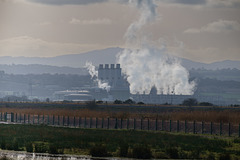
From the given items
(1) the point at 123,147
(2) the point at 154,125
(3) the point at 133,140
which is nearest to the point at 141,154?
(1) the point at 123,147

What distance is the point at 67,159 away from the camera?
135 ft

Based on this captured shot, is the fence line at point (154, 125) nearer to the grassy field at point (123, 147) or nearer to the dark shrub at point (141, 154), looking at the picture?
the grassy field at point (123, 147)

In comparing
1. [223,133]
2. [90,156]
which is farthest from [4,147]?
[223,133]

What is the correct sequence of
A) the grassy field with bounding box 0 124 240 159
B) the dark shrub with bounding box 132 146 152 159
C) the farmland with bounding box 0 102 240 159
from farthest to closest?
the farmland with bounding box 0 102 240 159 < the grassy field with bounding box 0 124 240 159 < the dark shrub with bounding box 132 146 152 159

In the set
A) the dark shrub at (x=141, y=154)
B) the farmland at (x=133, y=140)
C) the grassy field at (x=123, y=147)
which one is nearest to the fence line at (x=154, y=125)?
the farmland at (x=133, y=140)

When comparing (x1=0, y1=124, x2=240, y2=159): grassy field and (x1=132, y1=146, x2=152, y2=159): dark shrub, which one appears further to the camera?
(x1=0, y1=124, x2=240, y2=159): grassy field

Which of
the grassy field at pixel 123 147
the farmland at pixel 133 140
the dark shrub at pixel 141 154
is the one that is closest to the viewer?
the dark shrub at pixel 141 154

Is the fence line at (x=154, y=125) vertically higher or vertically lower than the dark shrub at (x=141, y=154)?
higher

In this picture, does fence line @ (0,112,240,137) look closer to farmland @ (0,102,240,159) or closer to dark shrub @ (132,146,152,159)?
farmland @ (0,102,240,159)

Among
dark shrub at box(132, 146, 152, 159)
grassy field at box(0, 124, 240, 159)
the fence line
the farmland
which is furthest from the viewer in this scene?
the fence line

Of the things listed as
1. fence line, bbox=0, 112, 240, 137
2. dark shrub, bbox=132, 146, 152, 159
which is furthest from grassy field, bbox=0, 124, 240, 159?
fence line, bbox=0, 112, 240, 137

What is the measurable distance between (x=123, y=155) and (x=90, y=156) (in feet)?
8.23

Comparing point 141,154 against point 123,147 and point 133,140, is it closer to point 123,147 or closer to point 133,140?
point 123,147

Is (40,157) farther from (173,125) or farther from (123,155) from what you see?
(173,125)
